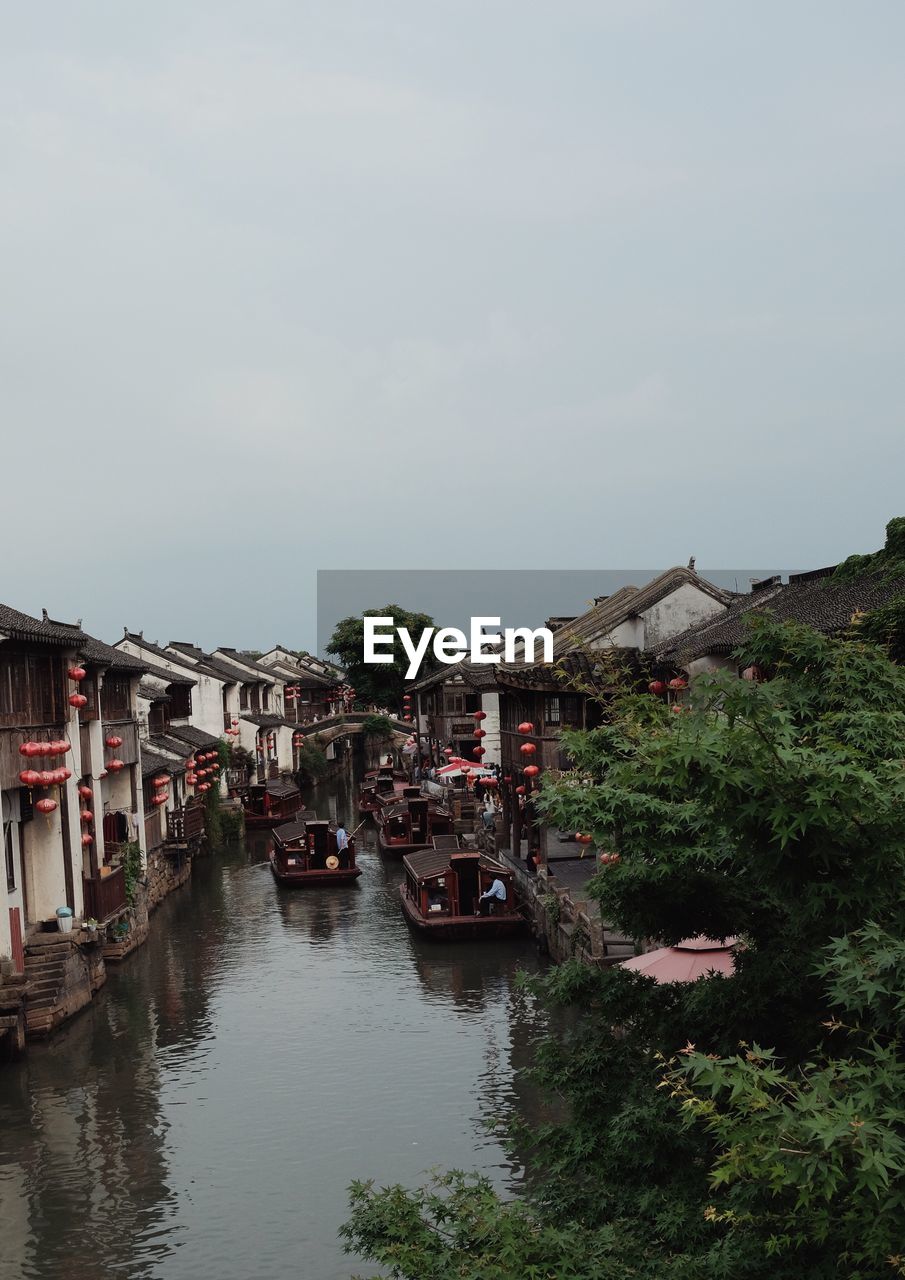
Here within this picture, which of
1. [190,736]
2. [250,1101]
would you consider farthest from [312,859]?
[250,1101]

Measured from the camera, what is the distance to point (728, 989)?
835 cm

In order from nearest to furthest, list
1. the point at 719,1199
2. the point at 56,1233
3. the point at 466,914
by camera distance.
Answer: the point at 719,1199 < the point at 56,1233 < the point at 466,914

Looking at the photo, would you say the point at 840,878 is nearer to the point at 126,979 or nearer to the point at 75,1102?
the point at 75,1102

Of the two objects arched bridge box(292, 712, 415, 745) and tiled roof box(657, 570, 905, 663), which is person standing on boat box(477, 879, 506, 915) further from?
arched bridge box(292, 712, 415, 745)

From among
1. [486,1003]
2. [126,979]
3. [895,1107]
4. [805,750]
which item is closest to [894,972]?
[895,1107]

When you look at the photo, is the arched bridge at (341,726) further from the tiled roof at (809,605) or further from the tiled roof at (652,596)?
the tiled roof at (809,605)

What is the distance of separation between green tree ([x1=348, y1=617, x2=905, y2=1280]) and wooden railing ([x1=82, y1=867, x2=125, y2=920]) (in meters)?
20.0

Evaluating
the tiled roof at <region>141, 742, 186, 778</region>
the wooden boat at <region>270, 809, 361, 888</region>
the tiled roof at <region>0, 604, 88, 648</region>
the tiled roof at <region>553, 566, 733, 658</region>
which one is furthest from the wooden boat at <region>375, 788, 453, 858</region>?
the tiled roof at <region>0, 604, 88, 648</region>

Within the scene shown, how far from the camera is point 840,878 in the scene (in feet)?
20.5

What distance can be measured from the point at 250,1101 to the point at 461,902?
41.2ft

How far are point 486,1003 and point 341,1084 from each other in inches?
228

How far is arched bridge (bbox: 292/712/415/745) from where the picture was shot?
3297 inches

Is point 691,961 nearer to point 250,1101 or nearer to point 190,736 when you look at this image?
point 250,1101

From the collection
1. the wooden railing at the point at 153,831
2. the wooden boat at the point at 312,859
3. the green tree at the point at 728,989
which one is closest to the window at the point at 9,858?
the wooden railing at the point at 153,831
